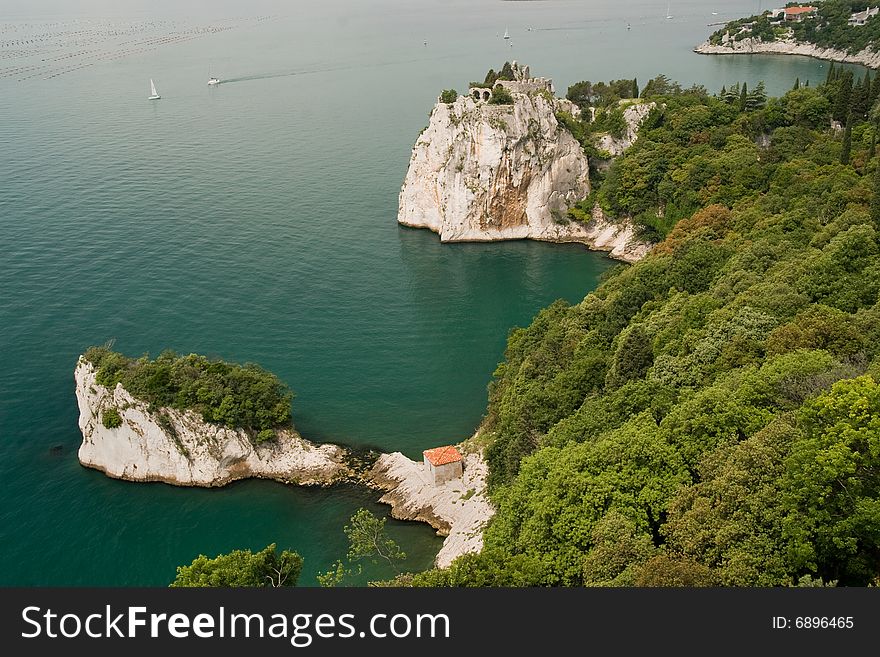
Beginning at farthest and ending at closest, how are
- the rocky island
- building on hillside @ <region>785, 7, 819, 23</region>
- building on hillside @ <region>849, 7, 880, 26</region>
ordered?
building on hillside @ <region>785, 7, 819, 23</region>
building on hillside @ <region>849, 7, 880, 26</region>
the rocky island

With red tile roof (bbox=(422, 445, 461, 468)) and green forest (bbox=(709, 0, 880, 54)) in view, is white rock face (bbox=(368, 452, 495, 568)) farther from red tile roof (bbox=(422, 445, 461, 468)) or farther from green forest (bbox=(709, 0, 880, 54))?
green forest (bbox=(709, 0, 880, 54))

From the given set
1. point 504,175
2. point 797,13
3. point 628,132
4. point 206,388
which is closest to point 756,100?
point 628,132

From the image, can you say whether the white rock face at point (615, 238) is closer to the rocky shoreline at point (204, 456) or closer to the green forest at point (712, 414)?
the green forest at point (712, 414)

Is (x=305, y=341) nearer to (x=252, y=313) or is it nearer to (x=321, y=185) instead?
(x=252, y=313)

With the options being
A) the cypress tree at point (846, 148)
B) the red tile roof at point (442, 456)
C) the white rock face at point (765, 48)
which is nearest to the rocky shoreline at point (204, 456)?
the red tile roof at point (442, 456)

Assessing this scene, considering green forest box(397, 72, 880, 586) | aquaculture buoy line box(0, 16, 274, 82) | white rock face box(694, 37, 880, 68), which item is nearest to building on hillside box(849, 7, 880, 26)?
white rock face box(694, 37, 880, 68)

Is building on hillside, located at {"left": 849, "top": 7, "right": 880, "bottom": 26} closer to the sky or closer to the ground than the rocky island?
closer to the sky
